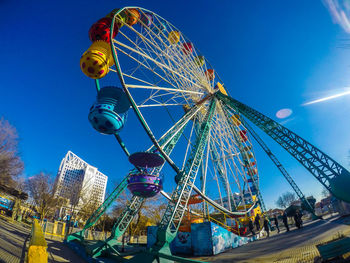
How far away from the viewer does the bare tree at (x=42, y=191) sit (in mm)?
25673

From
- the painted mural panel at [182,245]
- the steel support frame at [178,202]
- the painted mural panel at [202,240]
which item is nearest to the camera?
the steel support frame at [178,202]

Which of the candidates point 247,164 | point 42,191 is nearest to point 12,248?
point 247,164

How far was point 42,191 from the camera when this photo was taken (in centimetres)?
2644

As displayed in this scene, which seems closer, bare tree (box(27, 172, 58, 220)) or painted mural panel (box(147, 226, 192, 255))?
painted mural panel (box(147, 226, 192, 255))

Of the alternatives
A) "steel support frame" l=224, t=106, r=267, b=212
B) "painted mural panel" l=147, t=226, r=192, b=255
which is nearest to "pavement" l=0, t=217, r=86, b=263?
"painted mural panel" l=147, t=226, r=192, b=255

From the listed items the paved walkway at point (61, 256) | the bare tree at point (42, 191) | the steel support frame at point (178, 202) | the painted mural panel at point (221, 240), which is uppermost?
the bare tree at point (42, 191)

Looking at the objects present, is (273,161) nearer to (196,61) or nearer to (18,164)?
(196,61)

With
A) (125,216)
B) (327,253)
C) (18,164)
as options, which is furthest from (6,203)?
(327,253)

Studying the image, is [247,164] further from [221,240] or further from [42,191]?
[42,191]

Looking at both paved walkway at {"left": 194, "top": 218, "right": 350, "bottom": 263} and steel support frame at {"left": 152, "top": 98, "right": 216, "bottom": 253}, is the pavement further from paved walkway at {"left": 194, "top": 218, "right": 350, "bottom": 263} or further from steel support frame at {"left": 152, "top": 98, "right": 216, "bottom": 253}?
paved walkway at {"left": 194, "top": 218, "right": 350, "bottom": 263}

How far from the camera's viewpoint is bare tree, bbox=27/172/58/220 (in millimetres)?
25673

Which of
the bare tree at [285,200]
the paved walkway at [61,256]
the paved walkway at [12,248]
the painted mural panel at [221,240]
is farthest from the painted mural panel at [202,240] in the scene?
the bare tree at [285,200]

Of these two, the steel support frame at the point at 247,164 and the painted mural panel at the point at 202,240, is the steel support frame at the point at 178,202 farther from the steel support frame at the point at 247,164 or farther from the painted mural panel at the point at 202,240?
the steel support frame at the point at 247,164

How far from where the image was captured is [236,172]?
1878 cm
